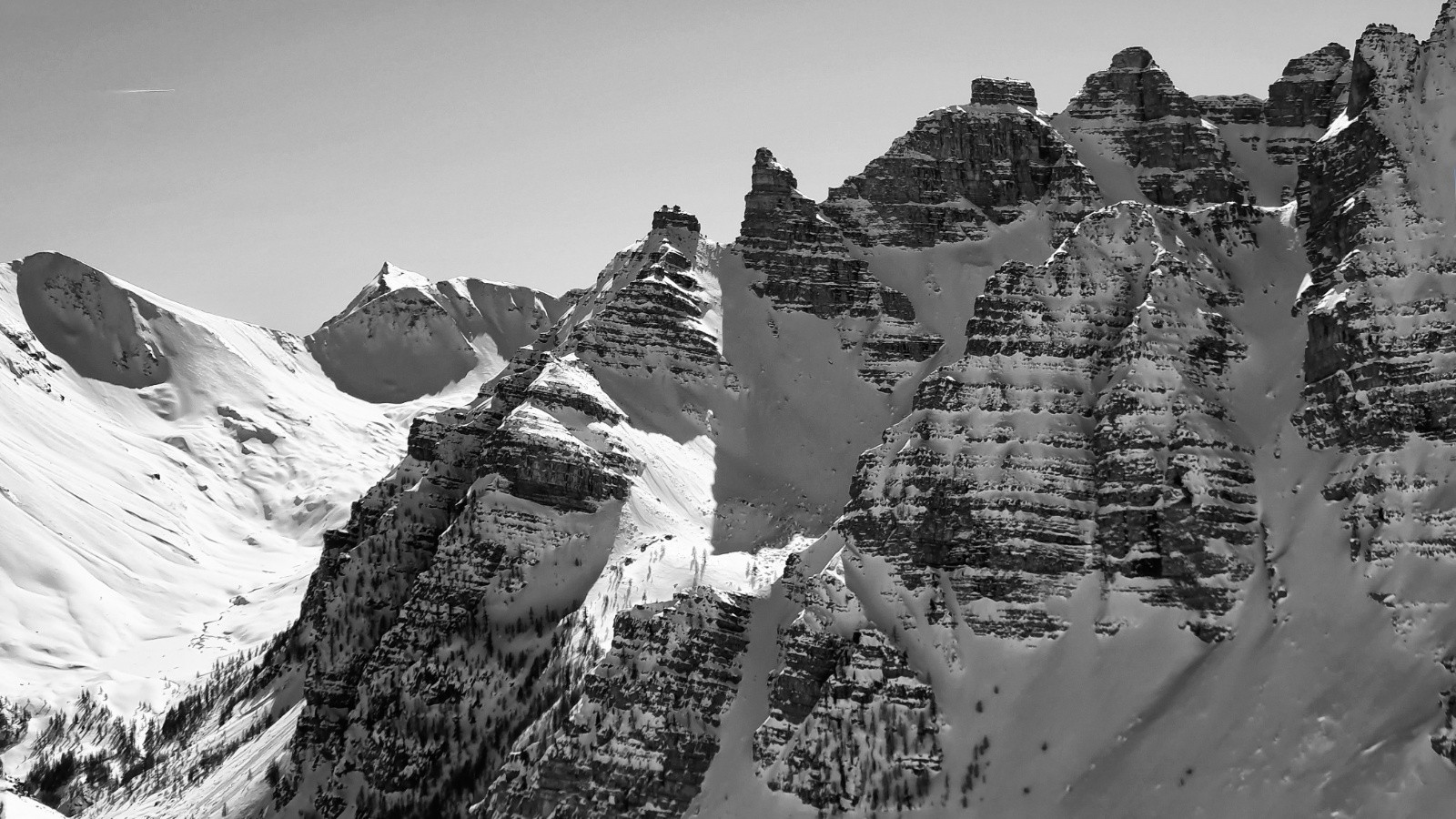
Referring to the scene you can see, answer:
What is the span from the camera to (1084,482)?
19062cm

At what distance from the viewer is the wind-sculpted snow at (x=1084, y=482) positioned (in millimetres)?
183000

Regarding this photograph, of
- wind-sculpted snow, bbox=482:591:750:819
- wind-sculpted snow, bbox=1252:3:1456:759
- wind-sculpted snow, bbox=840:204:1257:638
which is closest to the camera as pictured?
wind-sculpted snow, bbox=1252:3:1456:759

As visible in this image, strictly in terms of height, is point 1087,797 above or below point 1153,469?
below

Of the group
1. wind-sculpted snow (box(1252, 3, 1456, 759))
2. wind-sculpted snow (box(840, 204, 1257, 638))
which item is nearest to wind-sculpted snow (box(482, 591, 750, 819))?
wind-sculpted snow (box(840, 204, 1257, 638))

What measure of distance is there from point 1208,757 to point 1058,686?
19357 millimetres

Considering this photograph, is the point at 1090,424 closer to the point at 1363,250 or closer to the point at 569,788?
the point at 1363,250

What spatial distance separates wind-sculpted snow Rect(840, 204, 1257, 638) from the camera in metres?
183

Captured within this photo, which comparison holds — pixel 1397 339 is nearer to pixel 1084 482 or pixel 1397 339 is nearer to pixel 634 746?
pixel 1084 482

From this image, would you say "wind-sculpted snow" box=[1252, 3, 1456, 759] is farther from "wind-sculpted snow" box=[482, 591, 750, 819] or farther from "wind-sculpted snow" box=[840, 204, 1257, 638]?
"wind-sculpted snow" box=[482, 591, 750, 819]

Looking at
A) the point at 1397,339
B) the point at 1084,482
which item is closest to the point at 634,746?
the point at 1084,482

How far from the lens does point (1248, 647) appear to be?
570 feet

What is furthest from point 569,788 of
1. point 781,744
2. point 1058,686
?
point 1058,686

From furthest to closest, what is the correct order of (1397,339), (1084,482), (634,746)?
(634,746) < (1084,482) < (1397,339)

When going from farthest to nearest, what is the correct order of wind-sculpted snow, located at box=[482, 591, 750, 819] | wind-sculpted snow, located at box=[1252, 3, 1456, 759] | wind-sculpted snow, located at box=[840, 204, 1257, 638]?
wind-sculpted snow, located at box=[482, 591, 750, 819] < wind-sculpted snow, located at box=[840, 204, 1257, 638] < wind-sculpted snow, located at box=[1252, 3, 1456, 759]
